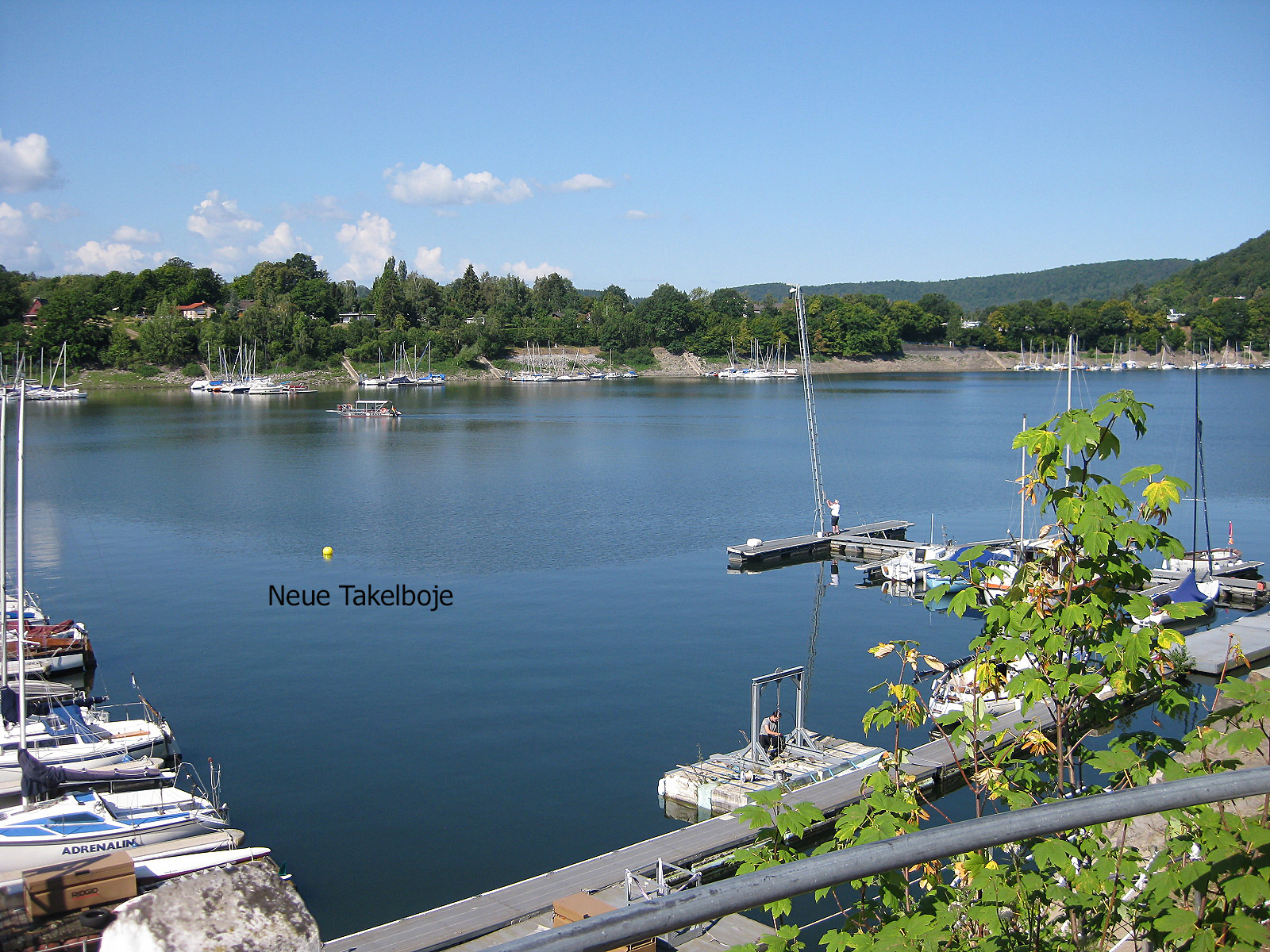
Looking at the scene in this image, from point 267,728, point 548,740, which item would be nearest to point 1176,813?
point 548,740

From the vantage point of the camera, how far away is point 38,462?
68.4 meters

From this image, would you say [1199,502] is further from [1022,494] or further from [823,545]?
[1022,494]

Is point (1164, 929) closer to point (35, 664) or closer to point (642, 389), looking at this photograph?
point (35, 664)

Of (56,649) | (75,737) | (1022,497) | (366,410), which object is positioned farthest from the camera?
(366,410)

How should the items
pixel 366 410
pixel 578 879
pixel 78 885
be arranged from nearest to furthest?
pixel 78 885 → pixel 578 879 → pixel 366 410

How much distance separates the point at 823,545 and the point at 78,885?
34.3 meters

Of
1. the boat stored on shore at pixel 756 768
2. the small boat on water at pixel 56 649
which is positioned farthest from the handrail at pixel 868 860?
the small boat on water at pixel 56 649

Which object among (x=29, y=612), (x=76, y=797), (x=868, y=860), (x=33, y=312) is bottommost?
(x=76, y=797)

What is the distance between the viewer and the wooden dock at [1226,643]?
2859 centimetres

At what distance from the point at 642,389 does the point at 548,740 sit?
133 m

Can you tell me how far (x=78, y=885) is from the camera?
15.6 m

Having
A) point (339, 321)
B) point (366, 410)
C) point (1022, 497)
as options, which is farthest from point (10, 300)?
point (1022, 497)

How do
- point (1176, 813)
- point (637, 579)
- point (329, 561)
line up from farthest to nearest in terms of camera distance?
point (329, 561)
point (637, 579)
point (1176, 813)

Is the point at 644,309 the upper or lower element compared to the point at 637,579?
upper
